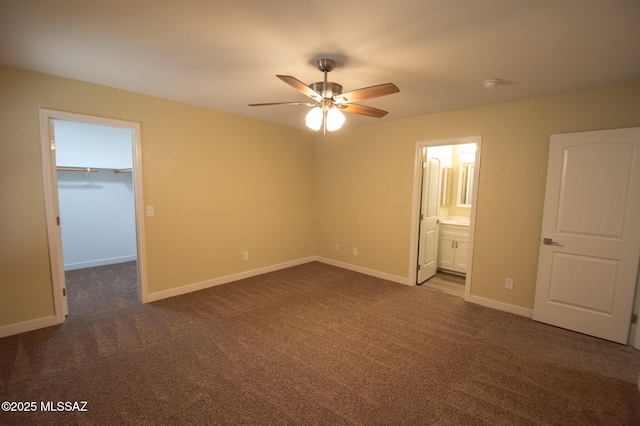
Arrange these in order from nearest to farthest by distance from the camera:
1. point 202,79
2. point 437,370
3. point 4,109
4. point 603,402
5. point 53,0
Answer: point 53,0 < point 603,402 < point 437,370 < point 4,109 < point 202,79

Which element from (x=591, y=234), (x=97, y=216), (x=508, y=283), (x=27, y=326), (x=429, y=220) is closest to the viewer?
(x=27, y=326)

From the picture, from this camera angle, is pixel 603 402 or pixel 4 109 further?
pixel 4 109

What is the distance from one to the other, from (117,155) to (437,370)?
19.3 feet

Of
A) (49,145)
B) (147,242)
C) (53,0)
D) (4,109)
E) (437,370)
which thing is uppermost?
(53,0)

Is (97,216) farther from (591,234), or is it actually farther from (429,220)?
(591,234)

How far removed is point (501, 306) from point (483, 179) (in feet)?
5.24

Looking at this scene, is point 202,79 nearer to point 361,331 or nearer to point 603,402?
point 361,331

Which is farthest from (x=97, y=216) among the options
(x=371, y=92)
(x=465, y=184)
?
(x=465, y=184)

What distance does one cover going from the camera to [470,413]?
1828 mm

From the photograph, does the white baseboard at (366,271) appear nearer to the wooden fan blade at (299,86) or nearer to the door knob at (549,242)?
the door knob at (549,242)

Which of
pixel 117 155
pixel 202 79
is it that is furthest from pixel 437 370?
pixel 117 155

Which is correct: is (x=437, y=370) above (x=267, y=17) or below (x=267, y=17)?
below

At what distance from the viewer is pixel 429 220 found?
4.43m

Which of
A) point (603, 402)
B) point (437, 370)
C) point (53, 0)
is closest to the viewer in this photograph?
point (53, 0)
